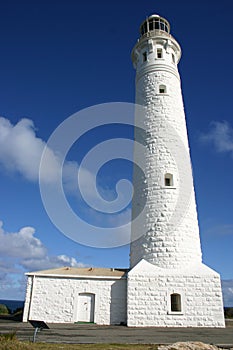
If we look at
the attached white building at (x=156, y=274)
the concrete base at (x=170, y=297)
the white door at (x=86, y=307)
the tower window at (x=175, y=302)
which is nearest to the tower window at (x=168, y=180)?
the attached white building at (x=156, y=274)

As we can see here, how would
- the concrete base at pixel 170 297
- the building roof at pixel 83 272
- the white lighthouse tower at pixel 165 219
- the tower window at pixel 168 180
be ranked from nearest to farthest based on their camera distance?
1. the concrete base at pixel 170 297
2. the white lighthouse tower at pixel 165 219
3. the building roof at pixel 83 272
4. the tower window at pixel 168 180

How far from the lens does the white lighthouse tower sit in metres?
16.2

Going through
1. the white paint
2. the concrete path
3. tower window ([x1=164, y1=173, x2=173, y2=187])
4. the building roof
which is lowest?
the concrete path

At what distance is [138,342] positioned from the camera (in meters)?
10.3

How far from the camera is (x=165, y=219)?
18.1m

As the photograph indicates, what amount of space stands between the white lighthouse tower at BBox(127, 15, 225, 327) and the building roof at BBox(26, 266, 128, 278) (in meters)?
1.14

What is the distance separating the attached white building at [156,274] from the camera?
1619cm

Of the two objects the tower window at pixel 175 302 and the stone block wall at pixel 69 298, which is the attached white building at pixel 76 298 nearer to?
the stone block wall at pixel 69 298

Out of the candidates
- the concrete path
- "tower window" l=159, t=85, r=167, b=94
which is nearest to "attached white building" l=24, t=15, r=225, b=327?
"tower window" l=159, t=85, r=167, b=94

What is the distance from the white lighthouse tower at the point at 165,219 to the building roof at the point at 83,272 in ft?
3.74

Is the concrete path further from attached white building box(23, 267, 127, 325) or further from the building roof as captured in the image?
the building roof

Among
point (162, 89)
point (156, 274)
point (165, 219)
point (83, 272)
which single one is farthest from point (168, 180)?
point (83, 272)

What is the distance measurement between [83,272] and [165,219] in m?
5.84

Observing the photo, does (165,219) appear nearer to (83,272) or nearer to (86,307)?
(83,272)
